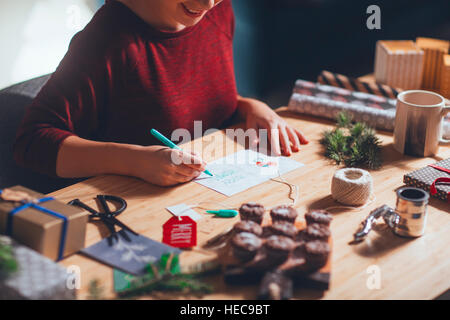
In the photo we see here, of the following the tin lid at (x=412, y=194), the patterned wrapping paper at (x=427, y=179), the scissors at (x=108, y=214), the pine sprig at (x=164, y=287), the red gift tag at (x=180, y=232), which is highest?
the tin lid at (x=412, y=194)

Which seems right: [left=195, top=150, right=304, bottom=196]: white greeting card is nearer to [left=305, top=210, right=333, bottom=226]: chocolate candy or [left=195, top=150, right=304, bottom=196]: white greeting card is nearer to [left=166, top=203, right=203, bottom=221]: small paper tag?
[left=166, top=203, right=203, bottom=221]: small paper tag

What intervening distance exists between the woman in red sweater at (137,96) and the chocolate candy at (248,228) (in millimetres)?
278

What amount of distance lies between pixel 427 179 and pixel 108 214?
0.74m

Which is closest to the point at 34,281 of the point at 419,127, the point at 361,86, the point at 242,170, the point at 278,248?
the point at 278,248

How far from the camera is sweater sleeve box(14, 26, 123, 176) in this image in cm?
123

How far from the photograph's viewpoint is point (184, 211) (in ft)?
3.48

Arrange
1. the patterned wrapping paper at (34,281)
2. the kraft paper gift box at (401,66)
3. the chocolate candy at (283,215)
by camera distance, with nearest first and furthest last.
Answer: the patterned wrapping paper at (34,281) → the chocolate candy at (283,215) → the kraft paper gift box at (401,66)

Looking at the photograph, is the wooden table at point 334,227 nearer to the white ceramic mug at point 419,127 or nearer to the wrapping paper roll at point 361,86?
the white ceramic mug at point 419,127

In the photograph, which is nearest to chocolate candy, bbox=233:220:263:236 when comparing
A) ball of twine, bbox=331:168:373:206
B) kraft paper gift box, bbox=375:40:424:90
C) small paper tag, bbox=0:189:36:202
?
ball of twine, bbox=331:168:373:206

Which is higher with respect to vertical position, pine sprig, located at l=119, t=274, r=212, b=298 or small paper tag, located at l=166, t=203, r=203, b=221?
small paper tag, located at l=166, t=203, r=203, b=221

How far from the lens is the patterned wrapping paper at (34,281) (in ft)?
2.40

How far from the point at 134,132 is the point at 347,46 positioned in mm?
2306

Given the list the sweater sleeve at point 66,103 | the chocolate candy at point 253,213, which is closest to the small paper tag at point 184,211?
the chocolate candy at point 253,213
